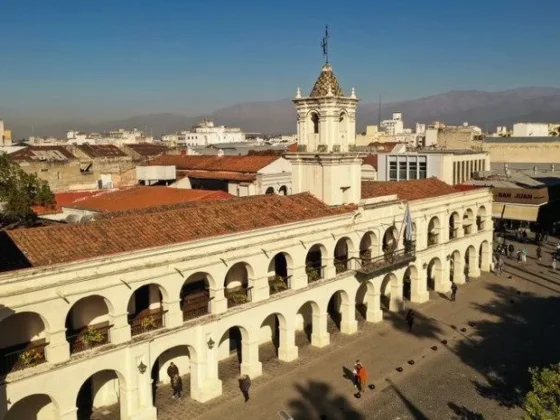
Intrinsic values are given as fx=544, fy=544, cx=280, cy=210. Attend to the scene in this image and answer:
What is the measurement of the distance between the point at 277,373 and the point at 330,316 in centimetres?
909

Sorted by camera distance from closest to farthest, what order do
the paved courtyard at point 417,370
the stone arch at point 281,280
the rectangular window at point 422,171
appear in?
the paved courtyard at point 417,370 < the stone arch at point 281,280 < the rectangular window at point 422,171

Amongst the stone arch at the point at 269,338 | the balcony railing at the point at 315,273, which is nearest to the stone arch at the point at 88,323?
the stone arch at the point at 269,338

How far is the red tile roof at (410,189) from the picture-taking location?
37750 mm

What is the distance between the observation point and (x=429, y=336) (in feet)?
106

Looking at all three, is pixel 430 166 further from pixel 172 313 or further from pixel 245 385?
pixel 172 313

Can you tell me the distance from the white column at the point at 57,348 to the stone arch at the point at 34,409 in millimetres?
2432

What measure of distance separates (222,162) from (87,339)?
26.2 m

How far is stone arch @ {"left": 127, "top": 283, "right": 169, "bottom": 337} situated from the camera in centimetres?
2286

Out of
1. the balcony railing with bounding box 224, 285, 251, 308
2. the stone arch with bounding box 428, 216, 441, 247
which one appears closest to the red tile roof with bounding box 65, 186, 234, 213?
the balcony railing with bounding box 224, 285, 251, 308

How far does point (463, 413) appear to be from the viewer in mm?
23594

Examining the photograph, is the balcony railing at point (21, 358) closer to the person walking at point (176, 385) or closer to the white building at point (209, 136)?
the person walking at point (176, 385)

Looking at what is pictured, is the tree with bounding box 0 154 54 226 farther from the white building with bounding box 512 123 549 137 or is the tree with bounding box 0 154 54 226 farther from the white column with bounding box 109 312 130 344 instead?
the white building with bounding box 512 123 549 137

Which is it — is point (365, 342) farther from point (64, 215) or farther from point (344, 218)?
point (64, 215)

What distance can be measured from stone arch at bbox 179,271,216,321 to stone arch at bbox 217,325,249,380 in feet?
6.95
